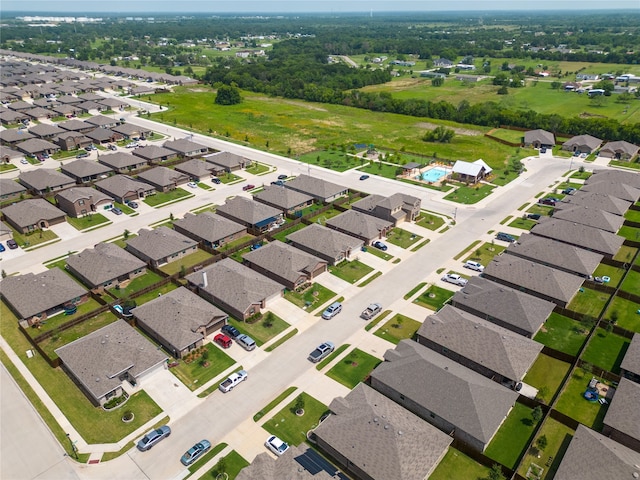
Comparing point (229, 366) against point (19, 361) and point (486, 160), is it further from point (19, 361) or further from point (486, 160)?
point (486, 160)

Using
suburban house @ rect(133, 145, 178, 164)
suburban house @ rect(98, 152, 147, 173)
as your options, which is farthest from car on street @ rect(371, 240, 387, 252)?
suburban house @ rect(98, 152, 147, 173)

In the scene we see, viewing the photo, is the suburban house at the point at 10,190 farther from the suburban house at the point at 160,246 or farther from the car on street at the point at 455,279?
the car on street at the point at 455,279

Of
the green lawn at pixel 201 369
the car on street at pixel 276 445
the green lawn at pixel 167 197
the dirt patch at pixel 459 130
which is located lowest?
the green lawn at pixel 201 369

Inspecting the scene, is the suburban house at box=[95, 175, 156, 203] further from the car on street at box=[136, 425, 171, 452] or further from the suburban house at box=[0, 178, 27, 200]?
the car on street at box=[136, 425, 171, 452]

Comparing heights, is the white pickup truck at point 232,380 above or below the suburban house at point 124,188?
below

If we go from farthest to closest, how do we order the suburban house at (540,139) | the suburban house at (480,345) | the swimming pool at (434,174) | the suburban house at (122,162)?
the suburban house at (540,139), the suburban house at (122,162), the swimming pool at (434,174), the suburban house at (480,345)

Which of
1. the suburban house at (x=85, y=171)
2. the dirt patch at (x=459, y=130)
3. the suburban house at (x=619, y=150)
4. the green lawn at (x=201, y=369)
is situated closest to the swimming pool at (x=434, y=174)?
the dirt patch at (x=459, y=130)

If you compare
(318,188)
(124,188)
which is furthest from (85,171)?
(318,188)
